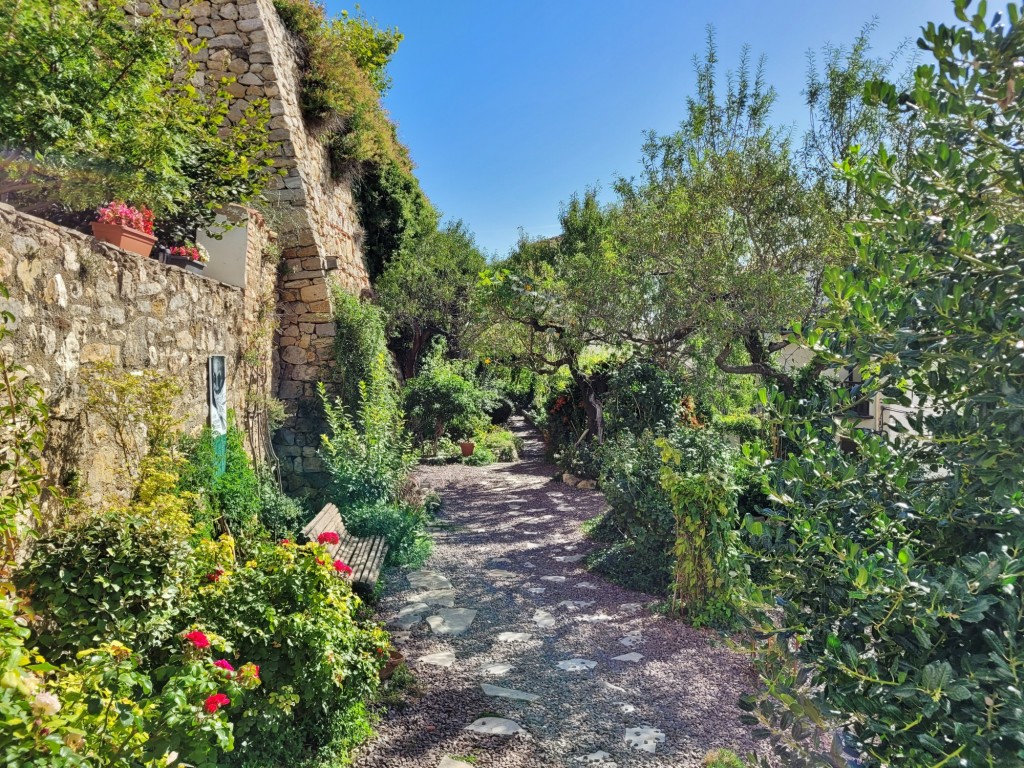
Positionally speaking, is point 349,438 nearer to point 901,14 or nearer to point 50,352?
point 50,352

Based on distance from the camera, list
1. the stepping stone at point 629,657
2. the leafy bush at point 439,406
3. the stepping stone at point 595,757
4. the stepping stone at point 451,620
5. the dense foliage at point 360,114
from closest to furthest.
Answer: the stepping stone at point 595,757, the stepping stone at point 629,657, the stepping stone at point 451,620, the dense foliage at point 360,114, the leafy bush at point 439,406

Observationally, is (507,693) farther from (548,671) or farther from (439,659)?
(439,659)

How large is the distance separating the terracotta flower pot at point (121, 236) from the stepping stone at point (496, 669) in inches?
147

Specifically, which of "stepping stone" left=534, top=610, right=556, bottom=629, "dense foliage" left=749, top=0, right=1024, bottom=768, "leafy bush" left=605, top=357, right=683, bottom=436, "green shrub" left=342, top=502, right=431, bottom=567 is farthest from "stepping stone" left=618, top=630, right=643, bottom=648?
"leafy bush" left=605, top=357, right=683, bottom=436

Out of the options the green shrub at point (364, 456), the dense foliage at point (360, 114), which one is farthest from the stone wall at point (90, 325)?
the dense foliage at point (360, 114)

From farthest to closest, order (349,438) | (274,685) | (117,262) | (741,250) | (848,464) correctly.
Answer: (741,250), (349,438), (117,262), (274,685), (848,464)

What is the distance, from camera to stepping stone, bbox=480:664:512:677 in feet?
13.4

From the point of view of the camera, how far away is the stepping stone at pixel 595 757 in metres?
3.13

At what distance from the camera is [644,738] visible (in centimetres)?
334

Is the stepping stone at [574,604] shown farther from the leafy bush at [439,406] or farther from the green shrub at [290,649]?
the leafy bush at [439,406]

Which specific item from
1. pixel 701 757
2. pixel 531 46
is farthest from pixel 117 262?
pixel 531 46

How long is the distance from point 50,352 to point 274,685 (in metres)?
2.13

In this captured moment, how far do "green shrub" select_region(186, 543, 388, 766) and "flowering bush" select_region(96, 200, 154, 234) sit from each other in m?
2.44

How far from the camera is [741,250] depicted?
8.40 metres
